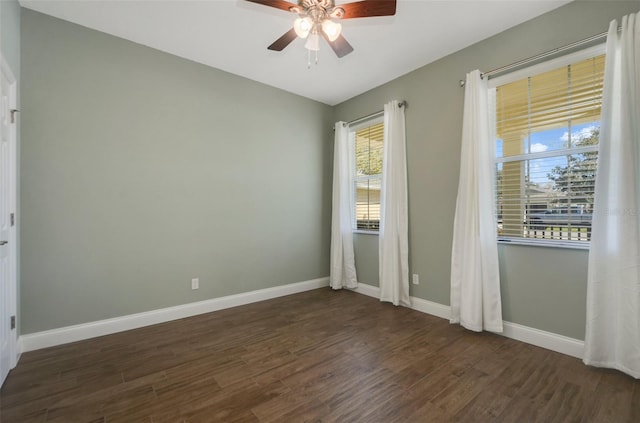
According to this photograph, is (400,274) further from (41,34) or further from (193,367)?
(41,34)

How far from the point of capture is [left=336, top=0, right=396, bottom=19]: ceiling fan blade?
6.39 ft

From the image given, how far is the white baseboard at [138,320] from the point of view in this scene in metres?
2.49

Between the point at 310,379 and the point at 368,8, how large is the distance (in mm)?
2682

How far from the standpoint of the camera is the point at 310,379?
206 cm

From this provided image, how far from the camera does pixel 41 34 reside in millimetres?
2523

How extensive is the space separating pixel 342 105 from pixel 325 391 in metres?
3.97

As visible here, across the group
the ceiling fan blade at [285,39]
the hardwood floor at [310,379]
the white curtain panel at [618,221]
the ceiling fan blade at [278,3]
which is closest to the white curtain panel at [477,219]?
the hardwood floor at [310,379]

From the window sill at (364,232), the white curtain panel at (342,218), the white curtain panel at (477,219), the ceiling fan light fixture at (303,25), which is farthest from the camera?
the white curtain panel at (342,218)

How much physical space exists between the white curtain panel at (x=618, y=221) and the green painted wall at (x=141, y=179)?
3.25m

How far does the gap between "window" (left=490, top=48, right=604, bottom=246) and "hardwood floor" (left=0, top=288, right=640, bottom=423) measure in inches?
44.0

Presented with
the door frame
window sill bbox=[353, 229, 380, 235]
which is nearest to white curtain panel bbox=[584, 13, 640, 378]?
window sill bbox=[353, 229, 380, 235]

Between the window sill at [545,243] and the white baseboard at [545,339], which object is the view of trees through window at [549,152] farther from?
the white baseboard at [545,339]

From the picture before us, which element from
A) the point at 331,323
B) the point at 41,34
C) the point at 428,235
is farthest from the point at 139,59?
the point at 428,235

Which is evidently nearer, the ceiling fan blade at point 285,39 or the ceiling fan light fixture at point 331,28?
the ceiling fan light fixture at point 331,28
